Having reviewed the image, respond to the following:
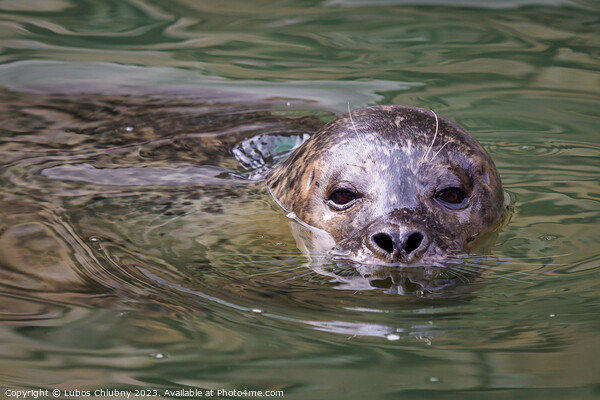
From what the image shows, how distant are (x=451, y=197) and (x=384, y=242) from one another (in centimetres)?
68

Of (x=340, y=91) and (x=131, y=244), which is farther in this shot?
(x=340, y=91)

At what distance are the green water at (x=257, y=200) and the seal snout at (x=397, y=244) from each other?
0.56ft

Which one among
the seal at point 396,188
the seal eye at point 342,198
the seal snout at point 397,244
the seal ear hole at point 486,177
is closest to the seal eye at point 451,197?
the seal at point 396,188

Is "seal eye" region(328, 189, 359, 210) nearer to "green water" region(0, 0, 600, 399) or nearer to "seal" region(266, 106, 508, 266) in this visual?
"seal" region(266, 106, 508, 266)

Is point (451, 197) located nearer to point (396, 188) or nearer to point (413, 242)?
point (396, 188)

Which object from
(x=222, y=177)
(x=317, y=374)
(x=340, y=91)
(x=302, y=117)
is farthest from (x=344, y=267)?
(x=340, y=91)

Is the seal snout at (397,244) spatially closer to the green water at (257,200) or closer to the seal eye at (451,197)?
the green water at (257,200)

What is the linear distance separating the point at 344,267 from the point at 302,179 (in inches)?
37.9

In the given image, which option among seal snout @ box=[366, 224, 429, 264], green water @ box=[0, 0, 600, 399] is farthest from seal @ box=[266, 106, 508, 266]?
green water @ box=[0, 0, 600, 399]

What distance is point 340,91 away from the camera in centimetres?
705

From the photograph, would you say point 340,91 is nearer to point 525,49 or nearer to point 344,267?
point 525,49

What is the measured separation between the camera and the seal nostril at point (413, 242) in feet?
12.3

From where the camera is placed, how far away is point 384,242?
3.79 metres

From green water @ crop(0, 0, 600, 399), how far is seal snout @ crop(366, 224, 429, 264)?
172 millimetres
